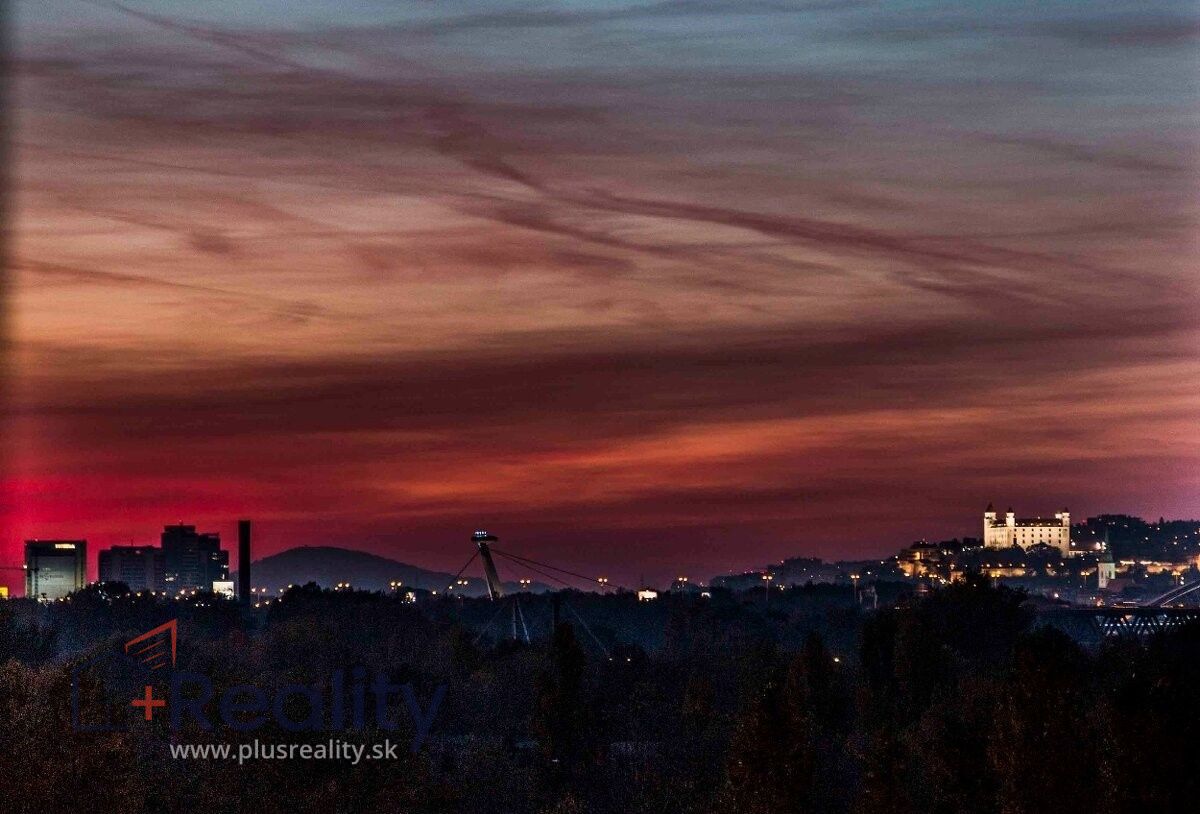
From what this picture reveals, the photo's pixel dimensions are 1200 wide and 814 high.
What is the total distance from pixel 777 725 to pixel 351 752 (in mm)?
13721

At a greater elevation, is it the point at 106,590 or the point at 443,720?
the point at 106,590

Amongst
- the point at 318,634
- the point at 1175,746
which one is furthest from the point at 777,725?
the point at 318,634

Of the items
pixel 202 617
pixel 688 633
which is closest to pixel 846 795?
pixel 688 633

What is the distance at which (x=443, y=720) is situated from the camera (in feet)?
303

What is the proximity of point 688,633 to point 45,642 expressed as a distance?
200 feet

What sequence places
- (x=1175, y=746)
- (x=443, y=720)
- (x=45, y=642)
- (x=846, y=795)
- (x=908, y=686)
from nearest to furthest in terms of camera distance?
1. (x=1175, y=746)
2. (x=846, y=795)
3. (x=908, y=686)
4. (x=443, y=720)
5. (x=45, y=642)

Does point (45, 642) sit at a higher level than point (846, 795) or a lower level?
higher

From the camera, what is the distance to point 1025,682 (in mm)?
42156

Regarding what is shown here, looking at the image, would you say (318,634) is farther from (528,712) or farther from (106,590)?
(106,590)

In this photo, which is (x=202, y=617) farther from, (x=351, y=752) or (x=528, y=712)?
(x=351, y=752)

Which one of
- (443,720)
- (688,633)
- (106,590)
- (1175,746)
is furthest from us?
(106,590)

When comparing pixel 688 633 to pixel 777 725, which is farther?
pixel 688 633

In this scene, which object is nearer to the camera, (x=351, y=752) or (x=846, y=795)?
(x=351, y=752)

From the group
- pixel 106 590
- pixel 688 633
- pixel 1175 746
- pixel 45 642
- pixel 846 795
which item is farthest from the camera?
pixel 106 590
